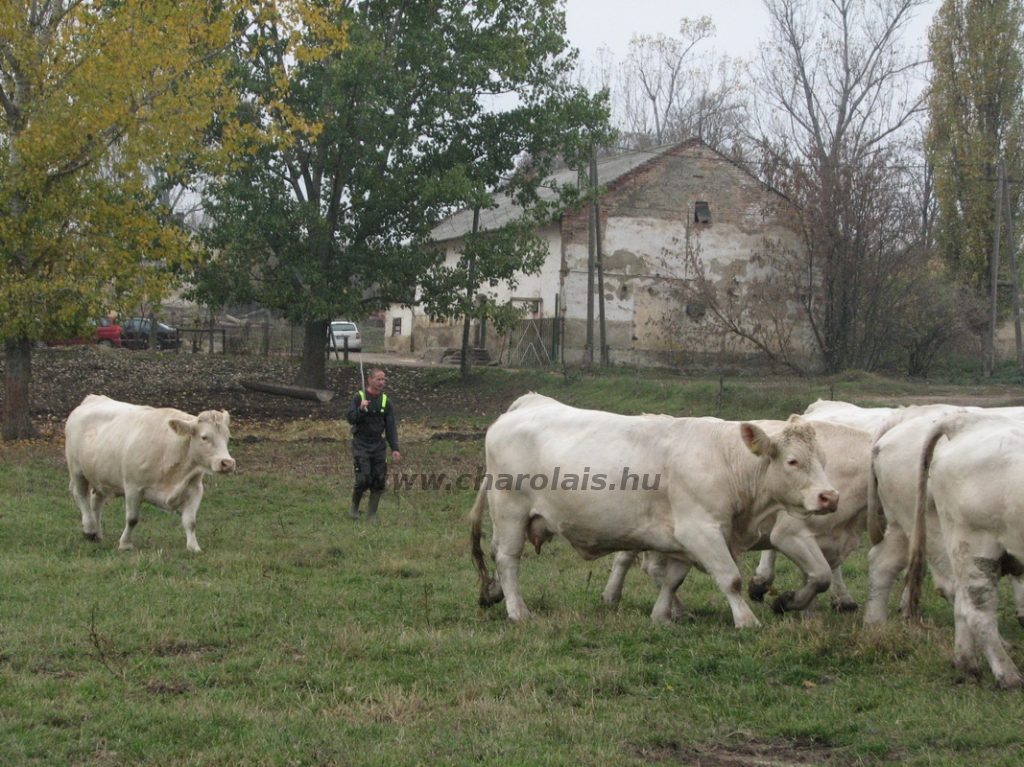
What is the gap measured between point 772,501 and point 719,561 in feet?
2.26

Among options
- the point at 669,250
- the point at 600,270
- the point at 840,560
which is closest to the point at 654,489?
the point at 840,560

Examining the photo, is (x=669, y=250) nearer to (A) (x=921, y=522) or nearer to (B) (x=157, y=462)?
(B) (x=157, y=462)

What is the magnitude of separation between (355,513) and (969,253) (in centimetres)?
3272

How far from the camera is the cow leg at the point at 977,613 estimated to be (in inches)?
244

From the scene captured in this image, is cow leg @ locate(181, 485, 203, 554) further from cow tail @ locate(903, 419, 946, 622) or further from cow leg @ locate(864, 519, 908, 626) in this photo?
cow tail @ locate(903, 419, 946, 622)

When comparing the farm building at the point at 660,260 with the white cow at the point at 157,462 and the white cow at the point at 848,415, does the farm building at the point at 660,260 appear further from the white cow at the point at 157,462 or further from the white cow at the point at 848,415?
the white cow at the point at 157,462

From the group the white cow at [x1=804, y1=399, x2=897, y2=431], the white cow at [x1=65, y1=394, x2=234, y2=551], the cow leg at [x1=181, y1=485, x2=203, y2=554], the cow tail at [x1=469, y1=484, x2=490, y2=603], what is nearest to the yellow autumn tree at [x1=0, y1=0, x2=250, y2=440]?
the white cow at [x1=65, y1=394, x2=234, y2=551]

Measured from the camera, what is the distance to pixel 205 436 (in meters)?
11.4

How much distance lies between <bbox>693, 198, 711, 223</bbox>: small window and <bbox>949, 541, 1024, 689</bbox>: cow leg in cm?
3143

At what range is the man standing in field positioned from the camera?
13555 millimetres

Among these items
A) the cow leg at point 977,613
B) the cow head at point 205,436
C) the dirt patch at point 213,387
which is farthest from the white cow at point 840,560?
the dirt patch at point 213,387

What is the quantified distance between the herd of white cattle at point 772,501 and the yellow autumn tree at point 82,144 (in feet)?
39.7

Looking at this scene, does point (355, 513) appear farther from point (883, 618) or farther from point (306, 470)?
point (883, 618)

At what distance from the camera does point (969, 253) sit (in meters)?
40.1
